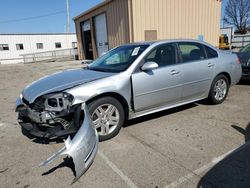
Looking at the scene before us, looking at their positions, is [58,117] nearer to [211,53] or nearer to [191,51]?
[191,51]

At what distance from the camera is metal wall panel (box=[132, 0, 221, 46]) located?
41.8 ft

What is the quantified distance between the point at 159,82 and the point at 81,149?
6.58 feet

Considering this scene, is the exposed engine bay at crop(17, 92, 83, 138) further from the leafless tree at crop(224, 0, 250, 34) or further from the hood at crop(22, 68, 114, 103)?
the leafless tree at crop(224, 0, 250, 34)

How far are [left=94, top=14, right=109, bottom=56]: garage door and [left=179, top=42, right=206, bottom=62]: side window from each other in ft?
41.8

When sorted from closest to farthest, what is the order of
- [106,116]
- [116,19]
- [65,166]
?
1. [65,166]
2. [106,116]
3. [116,19]

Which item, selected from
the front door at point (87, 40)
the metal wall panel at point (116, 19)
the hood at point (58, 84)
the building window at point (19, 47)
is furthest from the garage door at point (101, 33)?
the building window at point (19, 47)

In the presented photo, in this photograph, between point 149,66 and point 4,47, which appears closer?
point 149,66

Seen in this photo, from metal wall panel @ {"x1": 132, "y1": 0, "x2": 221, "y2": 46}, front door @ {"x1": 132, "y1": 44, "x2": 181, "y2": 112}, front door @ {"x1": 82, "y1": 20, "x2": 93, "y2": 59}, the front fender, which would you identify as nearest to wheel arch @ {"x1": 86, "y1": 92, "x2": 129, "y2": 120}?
front door @ {"x1": 132, "y1": 44, "x2": 181, "y2": 112}

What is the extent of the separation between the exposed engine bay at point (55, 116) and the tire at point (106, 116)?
33cm

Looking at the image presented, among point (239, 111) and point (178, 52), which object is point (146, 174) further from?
point (239, 111)

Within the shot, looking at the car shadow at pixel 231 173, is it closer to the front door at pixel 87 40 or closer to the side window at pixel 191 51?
the side window at pixel 191 51

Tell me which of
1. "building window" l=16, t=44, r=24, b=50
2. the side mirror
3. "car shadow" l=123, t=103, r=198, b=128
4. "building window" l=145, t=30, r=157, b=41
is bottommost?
"car shadow" l=123, t=103, r=198, b=128

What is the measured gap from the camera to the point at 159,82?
3.94m

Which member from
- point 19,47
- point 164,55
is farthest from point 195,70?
point 19,47
